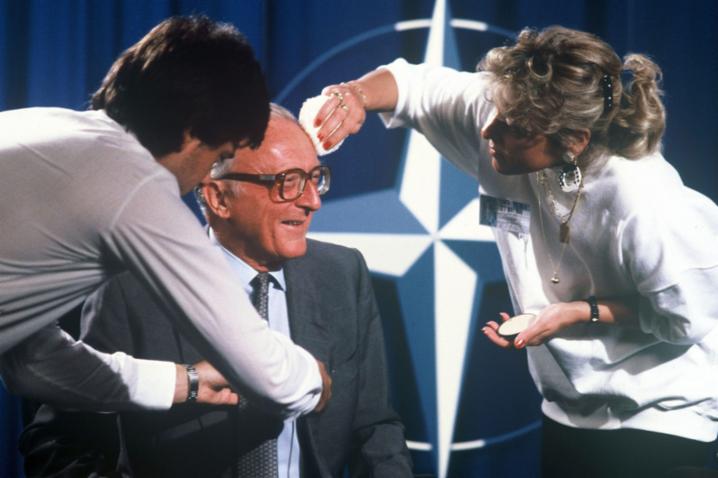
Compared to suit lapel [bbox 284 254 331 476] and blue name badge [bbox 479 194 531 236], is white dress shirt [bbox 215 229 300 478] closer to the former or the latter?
suit lapel [bbox 284 254 331 476]

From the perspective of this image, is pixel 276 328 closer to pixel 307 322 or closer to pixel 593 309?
pixel 307 322

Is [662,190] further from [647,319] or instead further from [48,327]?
[48,327]

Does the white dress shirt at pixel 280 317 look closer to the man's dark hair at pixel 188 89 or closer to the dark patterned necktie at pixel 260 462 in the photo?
the dark patterned necktie at pixel 260 462

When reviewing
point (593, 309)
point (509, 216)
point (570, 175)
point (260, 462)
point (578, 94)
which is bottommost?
point (260, 462)

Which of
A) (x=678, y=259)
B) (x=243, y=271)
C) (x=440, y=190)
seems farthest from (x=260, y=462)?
(x=440, y=190)

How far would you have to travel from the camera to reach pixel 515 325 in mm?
1958

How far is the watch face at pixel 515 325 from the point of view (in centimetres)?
194

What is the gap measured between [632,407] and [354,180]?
1176 millimetres

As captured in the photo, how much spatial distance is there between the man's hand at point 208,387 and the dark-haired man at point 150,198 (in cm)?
32

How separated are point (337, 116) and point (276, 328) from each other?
498 millimetres

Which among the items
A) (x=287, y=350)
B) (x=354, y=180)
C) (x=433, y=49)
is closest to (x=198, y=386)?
(x=287, y=350)

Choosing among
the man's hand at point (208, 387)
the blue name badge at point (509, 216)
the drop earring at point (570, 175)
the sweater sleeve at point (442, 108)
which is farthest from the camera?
the sweater sleeve at point (442, 108)

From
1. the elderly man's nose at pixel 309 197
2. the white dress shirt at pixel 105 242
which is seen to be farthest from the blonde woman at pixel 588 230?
the white dress shirt at pixel 105 242

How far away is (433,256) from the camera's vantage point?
9.21 ft
